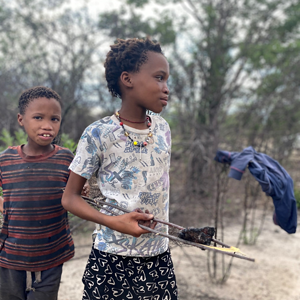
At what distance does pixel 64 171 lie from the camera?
165cm

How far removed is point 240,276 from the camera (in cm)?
347

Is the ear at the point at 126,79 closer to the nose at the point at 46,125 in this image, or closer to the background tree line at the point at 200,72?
the nose at the point at 46,125

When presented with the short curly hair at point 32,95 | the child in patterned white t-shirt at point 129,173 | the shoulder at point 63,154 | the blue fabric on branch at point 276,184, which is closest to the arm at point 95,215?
the child in patterned white t-shirt at point 129,173

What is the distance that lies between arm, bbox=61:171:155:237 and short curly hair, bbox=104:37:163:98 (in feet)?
1.53

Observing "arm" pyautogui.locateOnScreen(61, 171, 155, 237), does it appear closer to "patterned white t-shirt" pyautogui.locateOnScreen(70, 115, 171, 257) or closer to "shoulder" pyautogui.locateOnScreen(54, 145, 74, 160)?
"patterned white t-shirt" pyautogui.locateOnScreen(70, 115, 171, 257)

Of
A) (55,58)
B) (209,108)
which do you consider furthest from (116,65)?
(55,58)

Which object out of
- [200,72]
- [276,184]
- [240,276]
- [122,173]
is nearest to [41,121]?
[122,173]

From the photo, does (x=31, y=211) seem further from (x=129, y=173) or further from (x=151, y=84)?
(x=151, y=84)

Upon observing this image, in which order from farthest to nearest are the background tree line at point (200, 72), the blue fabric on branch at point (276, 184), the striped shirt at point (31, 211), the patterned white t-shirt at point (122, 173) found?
the background tree line at point (200, 72), the blue fabric on branch at point (276, 184), the striped shirt at point (31, 211), the patterned white t-shirt at point (122, 173)

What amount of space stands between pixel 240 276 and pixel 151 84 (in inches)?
111

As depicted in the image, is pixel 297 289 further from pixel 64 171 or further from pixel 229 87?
pixel 229 87

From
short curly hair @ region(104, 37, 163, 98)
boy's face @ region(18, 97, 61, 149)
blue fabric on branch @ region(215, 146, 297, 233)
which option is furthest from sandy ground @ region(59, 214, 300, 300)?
short curly hair @ region(104, 37, 163, 98)

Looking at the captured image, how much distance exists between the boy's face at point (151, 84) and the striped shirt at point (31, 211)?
58 cm

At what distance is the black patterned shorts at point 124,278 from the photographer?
140cm
